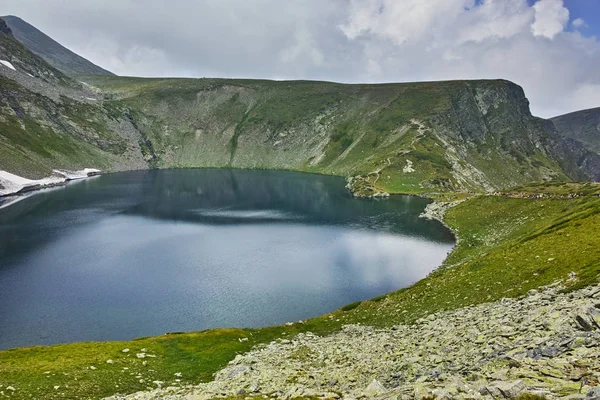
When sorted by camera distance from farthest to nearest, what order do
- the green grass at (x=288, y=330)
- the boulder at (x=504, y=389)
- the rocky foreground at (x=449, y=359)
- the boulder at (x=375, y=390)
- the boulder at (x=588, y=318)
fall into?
the green grass at (x=288, y=330) < the boulder at (x=588, y=318) < the boulder at (x=375, y=390) < the rocky foreground at (x=449, y=359) < the boulder at (x=504, y=389)

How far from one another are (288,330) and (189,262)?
42.3 meters

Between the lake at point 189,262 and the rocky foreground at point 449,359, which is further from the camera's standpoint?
the lake at point 189,262

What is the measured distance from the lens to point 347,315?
54062 mm

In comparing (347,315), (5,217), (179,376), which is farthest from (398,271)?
(5,217)

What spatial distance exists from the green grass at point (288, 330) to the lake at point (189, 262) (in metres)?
10.8

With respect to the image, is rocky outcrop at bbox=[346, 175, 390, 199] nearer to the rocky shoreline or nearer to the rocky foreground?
the rocky foreground

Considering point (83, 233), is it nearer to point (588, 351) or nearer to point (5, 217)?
point (5, 217)

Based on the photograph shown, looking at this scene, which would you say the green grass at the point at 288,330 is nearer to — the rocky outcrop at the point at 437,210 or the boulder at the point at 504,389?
the boulder at the point at 504,389

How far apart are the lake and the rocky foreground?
23429 mm

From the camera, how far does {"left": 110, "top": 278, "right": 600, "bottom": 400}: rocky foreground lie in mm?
18000

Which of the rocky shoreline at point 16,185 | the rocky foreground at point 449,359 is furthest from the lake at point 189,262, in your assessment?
the rocky foreground at point 449,359

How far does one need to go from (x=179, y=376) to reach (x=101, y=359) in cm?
798

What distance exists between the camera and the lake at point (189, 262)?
196 feet

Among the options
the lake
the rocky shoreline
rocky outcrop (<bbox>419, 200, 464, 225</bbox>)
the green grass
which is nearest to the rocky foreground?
the green grass
